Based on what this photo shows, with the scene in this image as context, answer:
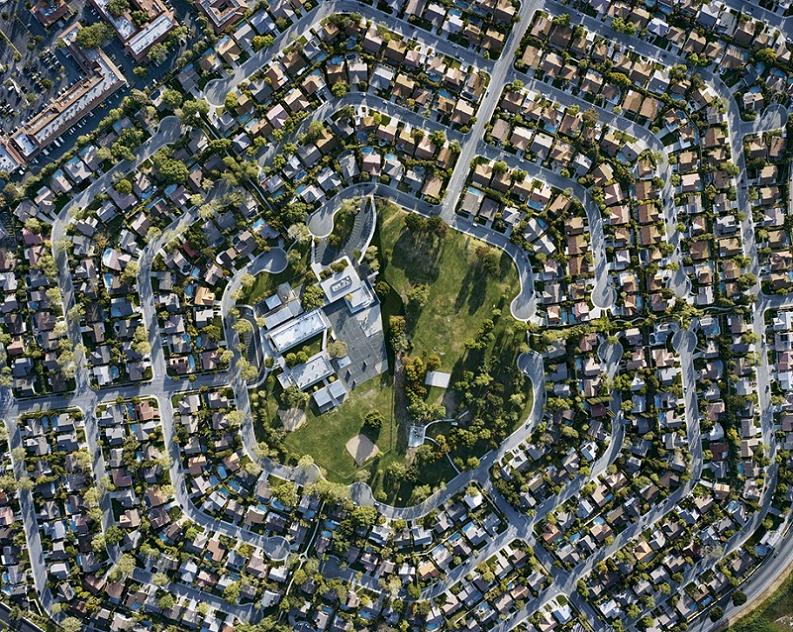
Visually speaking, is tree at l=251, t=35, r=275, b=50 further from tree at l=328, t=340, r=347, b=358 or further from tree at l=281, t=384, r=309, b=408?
tree at l=281, t=384, r=309, b=408

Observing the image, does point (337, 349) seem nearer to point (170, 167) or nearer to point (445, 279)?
point (445, 279)

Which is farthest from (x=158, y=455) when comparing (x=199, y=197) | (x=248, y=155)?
(x=248, y=155)

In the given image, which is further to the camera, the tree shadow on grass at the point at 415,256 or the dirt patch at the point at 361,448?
the dirt patch at the point at 361,448

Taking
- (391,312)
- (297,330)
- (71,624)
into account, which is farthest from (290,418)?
(71,624)

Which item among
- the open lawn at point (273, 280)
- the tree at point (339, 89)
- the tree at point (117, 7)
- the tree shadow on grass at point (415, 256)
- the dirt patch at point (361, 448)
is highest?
the tree at point (117, 7)

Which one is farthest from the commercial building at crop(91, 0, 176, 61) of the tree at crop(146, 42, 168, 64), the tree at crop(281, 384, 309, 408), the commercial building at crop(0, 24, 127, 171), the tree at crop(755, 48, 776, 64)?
the tree at crop(755, 48, 776, 64)

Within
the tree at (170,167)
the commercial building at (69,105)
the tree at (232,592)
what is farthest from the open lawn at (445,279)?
the tree at (232,592)

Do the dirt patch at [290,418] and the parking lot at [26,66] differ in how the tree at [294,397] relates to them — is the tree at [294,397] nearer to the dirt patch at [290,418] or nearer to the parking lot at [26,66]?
the dirt patch at [290,418]
